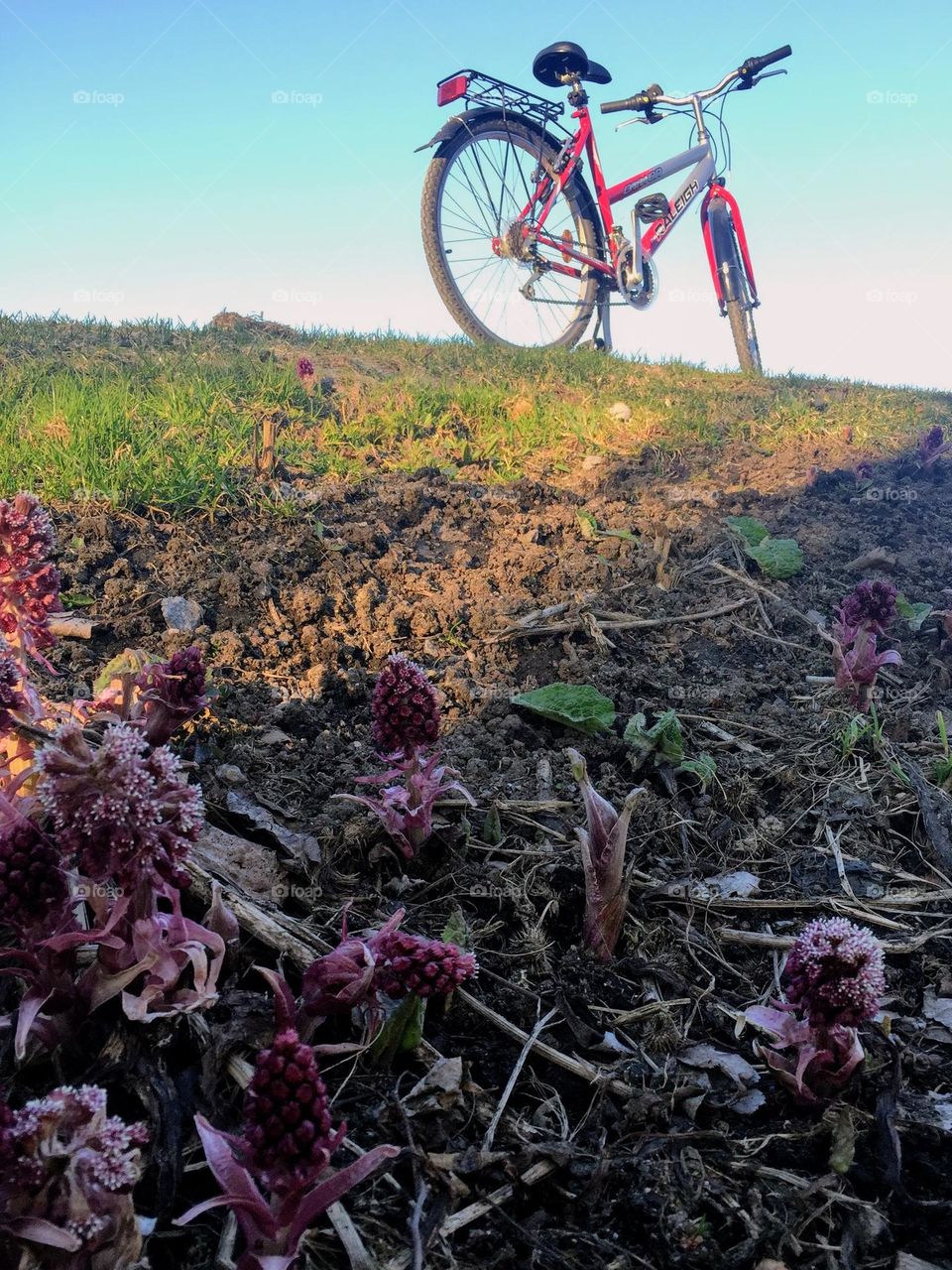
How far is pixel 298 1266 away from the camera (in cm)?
121

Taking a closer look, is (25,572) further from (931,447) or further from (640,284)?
(640,284)

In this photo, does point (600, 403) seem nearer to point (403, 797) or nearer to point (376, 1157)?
point (403, 797)

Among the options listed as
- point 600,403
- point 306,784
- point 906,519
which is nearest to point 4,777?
point 306,784

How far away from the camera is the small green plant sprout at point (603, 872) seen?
1.80 metres

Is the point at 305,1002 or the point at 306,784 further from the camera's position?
the point at 306,784

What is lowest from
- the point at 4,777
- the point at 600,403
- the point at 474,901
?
the point at 474,901

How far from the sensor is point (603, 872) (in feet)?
5.97

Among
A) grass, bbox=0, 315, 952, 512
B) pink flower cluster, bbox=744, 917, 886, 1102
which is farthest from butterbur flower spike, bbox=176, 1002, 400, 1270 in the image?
grass, bbox=0, 315, 952, 512

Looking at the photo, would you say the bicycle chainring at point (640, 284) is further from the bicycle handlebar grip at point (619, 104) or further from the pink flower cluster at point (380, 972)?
the pink flower cluster at point (380, 972)

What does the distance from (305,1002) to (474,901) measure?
516 mm

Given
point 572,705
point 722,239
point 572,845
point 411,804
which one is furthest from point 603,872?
point 722,239

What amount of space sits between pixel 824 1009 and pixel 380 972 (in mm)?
714

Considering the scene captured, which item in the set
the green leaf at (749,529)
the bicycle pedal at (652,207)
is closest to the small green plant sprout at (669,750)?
A: the green leaf at (749,529)

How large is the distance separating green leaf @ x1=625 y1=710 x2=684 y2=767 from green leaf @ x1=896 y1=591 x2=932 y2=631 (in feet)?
5.62
